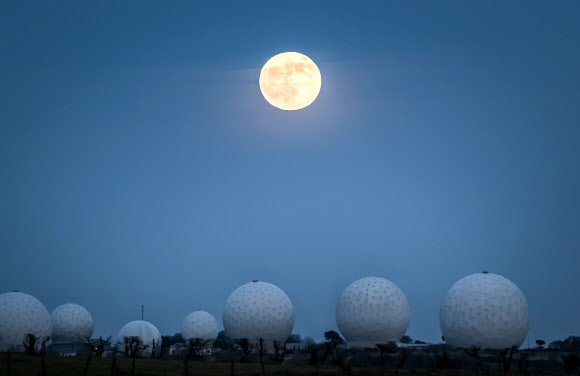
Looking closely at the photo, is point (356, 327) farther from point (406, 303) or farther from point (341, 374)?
point (341, 374)

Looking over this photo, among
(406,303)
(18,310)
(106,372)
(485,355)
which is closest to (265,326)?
(406,303)

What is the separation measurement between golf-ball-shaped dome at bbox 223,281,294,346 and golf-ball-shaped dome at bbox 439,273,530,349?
56.8 ft

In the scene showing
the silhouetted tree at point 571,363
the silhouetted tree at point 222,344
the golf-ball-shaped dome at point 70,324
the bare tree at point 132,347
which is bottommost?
the silhouetted tree at point 571,363

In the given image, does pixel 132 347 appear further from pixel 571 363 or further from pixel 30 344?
pixel 571 363

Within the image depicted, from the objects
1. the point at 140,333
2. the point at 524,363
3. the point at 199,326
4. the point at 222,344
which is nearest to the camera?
the point at 524,363

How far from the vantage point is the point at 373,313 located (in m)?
63.5

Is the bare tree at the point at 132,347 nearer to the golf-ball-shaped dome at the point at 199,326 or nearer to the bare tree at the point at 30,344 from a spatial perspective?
the bare tree at the point at 30,344

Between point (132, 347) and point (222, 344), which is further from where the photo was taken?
point (222, 344)

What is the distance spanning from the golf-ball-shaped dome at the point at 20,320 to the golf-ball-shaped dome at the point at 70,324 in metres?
11.5

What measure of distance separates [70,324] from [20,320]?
1561 cm

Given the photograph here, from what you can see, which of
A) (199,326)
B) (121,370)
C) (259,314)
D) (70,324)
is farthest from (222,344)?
(121,370)

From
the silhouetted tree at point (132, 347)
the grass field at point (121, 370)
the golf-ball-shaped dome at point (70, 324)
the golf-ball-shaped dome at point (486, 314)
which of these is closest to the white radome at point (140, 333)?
the golf-ball-shaped dome at point (70, 324)

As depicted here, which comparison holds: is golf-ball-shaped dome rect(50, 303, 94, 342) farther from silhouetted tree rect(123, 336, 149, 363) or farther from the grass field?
the grass field

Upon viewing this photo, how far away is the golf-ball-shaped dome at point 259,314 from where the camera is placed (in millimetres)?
65688
